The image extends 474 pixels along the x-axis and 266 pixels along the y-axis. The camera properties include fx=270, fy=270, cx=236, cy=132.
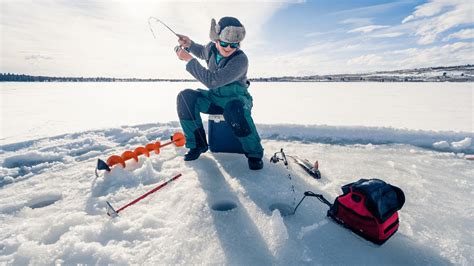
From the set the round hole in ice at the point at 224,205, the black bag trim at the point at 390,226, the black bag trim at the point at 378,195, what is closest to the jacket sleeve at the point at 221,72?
the round hole in ice at the point at 224,205

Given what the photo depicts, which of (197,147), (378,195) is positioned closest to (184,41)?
(197,147)

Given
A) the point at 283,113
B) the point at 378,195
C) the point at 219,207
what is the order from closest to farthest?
the point at 378,195 < the point at 219,207 < the point at 283,113

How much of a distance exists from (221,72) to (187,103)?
554 mm

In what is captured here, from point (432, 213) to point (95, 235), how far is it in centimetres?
214

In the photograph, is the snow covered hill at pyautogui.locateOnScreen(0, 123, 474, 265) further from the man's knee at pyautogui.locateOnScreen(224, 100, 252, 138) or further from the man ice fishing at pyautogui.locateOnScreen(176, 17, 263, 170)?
the man's knee at pyautogui.locateOnScreen(224, 100, 252, 138)

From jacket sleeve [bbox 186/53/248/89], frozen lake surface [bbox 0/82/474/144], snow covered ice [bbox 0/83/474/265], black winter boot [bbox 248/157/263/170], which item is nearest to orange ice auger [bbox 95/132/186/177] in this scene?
snow covered ice [bbox 0/83/474/265]

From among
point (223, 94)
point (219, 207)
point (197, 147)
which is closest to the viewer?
point (219, 207)

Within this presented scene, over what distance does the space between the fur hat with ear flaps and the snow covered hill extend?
4.02 feet

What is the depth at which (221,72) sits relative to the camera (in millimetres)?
2518

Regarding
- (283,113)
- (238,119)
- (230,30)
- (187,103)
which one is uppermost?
(230,30)

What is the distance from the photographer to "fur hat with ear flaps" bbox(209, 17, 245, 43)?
2.52 m

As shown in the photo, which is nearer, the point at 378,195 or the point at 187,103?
the point at 378,195

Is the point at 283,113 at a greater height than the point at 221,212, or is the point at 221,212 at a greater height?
the point at 221,212

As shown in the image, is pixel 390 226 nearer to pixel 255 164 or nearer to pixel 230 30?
pixel 255 164
